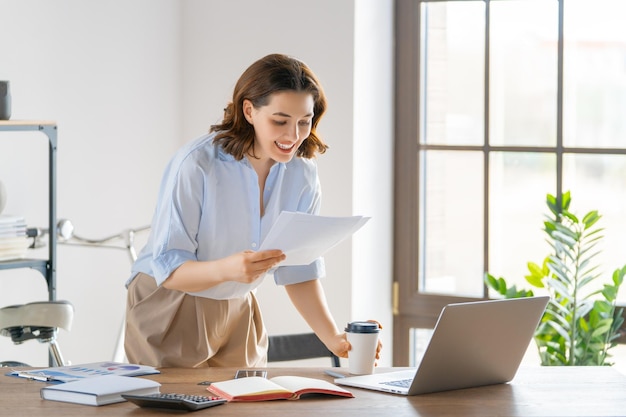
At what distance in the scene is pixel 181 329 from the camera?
2559mm

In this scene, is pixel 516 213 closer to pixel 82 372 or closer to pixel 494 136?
pixel 494 136

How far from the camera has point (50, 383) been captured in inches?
85.4

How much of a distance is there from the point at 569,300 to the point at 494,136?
84 centimetres

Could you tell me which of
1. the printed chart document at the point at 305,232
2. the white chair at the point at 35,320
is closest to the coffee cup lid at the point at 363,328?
the printed chart document at the point at 305,232

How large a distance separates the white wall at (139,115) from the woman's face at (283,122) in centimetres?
136

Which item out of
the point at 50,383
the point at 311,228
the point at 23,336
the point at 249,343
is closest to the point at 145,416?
the point at 50,383

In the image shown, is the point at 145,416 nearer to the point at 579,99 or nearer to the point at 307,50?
the point at 307,50

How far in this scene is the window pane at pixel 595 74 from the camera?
3.96 meters

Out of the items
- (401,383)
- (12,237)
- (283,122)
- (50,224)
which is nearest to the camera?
(401,383)

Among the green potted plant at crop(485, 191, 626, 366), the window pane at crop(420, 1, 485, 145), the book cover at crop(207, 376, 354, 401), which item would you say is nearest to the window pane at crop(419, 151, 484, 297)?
the window pane at crop(420, 1, 485, 145)

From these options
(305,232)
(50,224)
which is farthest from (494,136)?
(305,232)

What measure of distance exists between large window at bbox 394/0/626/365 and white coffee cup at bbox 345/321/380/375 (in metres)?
1.99

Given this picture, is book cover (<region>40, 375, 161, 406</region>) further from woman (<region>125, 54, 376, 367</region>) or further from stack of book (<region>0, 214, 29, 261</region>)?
stack of book (<region>0, 214, 29, 261</region>)

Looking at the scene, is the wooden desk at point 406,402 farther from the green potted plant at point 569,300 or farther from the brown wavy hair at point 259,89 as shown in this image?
the green potted plant at point 569,300
